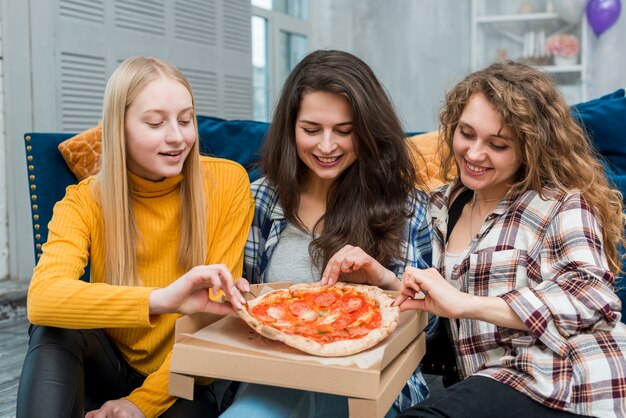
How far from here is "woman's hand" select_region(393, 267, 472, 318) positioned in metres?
1.35

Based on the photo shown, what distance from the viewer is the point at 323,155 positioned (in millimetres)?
1753

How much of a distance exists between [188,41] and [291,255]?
304 centimetres

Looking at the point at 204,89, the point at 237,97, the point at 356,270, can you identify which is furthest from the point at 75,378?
the point at 237,97

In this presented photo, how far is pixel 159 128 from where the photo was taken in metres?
1.63

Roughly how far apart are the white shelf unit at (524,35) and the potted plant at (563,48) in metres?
0.05

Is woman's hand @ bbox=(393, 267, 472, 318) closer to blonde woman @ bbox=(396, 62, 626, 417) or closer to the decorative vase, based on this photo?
blonde woman @ bbox=(396, 62, 626, 417)

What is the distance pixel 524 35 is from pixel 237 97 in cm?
244

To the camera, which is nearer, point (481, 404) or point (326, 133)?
point (481, 404)

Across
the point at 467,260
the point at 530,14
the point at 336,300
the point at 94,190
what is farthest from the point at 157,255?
the point at 530,14

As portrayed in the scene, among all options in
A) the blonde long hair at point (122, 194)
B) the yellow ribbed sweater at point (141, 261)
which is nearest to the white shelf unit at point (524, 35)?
the yellow ribbed sweater at point (141, 261)

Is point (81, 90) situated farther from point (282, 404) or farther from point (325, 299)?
point (282, 404)

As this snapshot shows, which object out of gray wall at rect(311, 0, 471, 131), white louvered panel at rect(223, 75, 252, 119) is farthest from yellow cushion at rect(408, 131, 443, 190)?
gray wall at rect(311, 0, 471, 131)

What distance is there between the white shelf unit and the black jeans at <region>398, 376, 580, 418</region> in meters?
4.51

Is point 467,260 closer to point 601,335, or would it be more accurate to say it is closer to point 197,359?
point 601,335
